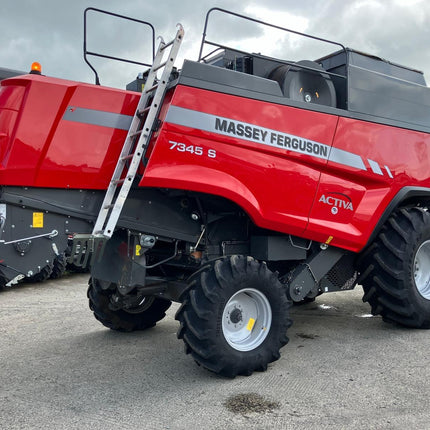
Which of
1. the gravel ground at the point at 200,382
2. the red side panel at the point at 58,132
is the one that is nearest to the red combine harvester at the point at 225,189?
the red side panel at the point at 58,132

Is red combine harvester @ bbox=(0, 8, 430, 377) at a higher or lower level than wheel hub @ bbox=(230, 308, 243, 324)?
higher

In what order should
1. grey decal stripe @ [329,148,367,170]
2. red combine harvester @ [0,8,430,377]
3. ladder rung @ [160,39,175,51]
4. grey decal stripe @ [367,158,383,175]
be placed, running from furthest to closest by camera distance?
grey decal stripe @ [367,158,383,175], grey decal stripe @ [329,148,367,170], ladder rung @ [160,39,175,51], red combine harvester @ [0,8,430,377]

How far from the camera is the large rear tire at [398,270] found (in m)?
4.70

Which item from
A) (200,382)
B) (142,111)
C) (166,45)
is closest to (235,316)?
(200,382)

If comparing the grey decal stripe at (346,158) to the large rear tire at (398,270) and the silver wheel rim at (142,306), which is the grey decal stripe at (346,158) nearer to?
the large rear tire at (398,270)

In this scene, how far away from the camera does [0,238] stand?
3.32 metres

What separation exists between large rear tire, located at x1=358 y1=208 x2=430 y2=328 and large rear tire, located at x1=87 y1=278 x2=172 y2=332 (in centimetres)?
212

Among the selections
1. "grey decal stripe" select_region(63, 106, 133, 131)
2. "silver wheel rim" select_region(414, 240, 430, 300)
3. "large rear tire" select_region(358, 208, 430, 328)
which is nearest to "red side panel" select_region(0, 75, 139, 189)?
"grey decal stripe" select_region(63, 106, 133, 131)

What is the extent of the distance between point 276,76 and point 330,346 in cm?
248

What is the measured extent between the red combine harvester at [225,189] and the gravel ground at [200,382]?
0.93 feet

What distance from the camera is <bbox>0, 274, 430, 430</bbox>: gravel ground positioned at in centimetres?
305

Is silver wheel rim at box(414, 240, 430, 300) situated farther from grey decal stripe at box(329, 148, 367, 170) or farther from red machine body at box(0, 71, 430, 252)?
grey decal stripe at box(329, 148, 367, 170)

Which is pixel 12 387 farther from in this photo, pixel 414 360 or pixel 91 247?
pixel 414 360

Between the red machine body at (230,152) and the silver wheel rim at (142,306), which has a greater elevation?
the red machine body at (230,152)
